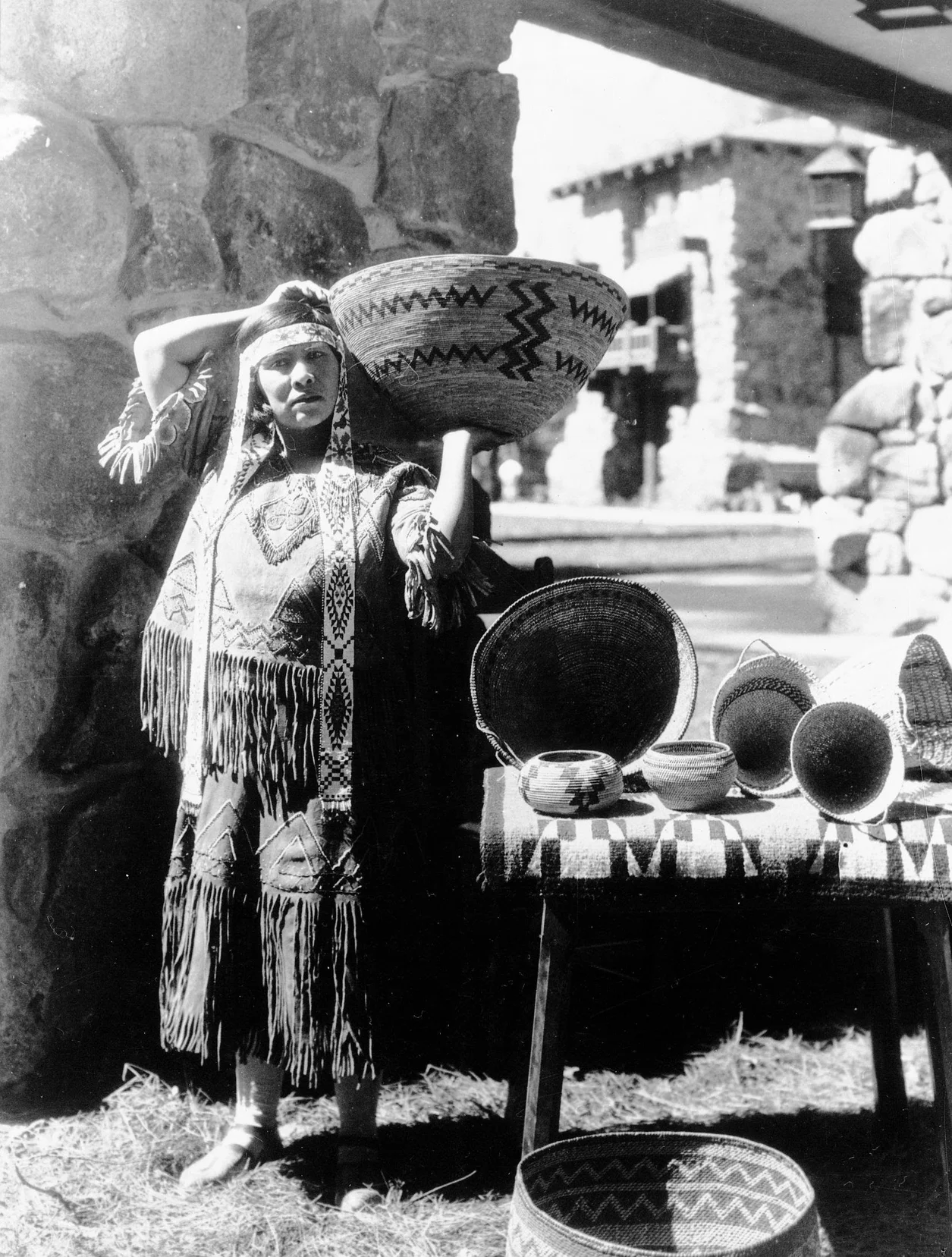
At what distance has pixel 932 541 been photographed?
19.9 feet

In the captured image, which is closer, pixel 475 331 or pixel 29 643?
pixel 475 331

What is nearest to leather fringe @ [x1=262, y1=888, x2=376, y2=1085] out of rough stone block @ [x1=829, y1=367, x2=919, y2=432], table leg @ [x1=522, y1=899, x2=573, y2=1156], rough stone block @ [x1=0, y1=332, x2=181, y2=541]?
table leg @ [x1=522, y1=899, x2=573, y2=1156]

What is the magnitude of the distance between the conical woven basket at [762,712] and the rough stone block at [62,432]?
1366 mm

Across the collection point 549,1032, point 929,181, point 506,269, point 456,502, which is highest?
point 929,181

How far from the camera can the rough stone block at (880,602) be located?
6007 mm

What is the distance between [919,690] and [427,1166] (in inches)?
55.1

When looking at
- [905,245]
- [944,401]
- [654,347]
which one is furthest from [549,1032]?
[654,347]

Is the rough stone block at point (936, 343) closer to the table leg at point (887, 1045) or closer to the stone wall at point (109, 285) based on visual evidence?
the stone wall at point (109, 285)

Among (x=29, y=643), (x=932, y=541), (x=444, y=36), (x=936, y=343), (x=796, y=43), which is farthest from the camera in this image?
(x=932, y=541)

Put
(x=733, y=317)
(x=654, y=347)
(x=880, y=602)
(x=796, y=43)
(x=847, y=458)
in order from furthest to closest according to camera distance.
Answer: (x=654, y=347)
(x=733, y=317)
(x=847, y=458)
(x=880, y=602)
(x=796, y=43)

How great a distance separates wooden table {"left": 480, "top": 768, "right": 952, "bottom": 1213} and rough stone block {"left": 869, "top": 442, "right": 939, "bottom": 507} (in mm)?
4396

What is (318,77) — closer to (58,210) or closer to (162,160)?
(162,160)

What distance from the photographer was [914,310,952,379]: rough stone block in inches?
231

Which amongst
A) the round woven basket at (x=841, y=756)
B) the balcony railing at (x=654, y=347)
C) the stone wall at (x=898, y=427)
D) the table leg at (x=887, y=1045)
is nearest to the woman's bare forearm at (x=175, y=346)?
the round woven basket at (x=841, y=756)
